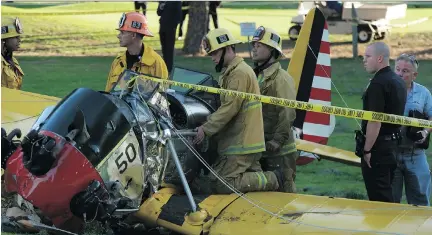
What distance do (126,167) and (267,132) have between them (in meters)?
1.75

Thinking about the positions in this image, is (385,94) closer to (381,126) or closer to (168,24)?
(381,126)

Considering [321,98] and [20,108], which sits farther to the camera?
[321,98]

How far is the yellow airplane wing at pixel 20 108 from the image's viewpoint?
8727 mm

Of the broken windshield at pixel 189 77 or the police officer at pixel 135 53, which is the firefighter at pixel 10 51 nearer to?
the police officer at pixel 135 53

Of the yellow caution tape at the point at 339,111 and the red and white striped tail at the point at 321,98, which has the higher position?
the yellow caution tape at the point at 339,111

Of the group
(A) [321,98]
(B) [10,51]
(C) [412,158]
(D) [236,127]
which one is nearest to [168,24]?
(A) [321,98]

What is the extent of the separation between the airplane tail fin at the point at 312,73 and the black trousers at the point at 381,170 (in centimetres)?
308

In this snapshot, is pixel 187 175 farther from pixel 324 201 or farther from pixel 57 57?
pixel 57 57

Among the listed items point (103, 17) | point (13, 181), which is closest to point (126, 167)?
point (13, 181)

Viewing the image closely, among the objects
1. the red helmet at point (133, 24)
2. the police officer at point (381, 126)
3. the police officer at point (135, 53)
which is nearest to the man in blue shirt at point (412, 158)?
the police officer at point (381, 126)

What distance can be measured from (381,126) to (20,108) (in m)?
3.80

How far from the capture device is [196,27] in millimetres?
23078

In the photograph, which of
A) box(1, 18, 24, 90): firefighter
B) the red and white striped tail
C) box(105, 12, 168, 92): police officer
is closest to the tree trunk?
the red and white striped tail

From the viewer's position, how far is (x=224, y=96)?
24.6 feet
